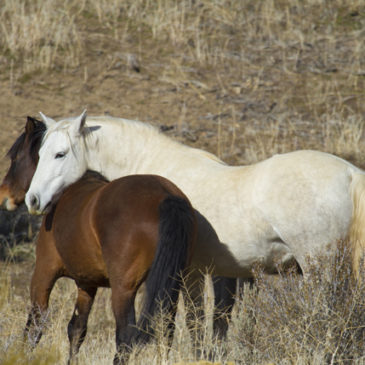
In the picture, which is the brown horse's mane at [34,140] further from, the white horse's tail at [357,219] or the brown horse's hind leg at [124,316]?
the white horse's tail at [357,219]

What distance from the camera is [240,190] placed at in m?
4.30

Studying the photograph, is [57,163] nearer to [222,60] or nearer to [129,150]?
[129,150]

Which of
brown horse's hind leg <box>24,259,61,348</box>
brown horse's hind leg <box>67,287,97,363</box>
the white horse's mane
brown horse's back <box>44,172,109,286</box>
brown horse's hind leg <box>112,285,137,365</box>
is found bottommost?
brown horse's hind leg <box>67,287,97,363</box>

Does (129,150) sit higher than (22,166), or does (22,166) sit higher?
(129,150)

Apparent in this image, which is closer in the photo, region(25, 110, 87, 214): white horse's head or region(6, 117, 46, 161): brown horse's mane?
region(25, 110, 87, 214): white horse's head

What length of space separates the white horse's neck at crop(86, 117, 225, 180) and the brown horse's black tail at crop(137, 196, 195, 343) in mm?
1318

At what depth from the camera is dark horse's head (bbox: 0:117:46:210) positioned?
197 inches

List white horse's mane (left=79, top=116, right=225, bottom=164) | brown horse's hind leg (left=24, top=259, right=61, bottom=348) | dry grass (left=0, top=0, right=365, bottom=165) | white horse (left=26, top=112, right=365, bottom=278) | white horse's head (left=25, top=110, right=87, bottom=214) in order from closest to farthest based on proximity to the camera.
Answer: white horse (left=26, top=112, right=365, bottom=278), brown horse's hind leg (left=24, top=259, right=61, bottom=348), white horse's head (left=25, top=110, right=87, bottom=214), white horse's mane (left=79, top=116, right=225, bottom=164), dry grass (left=0, top=0, right=365, bottom=165)

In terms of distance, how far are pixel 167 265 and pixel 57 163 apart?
1.68m

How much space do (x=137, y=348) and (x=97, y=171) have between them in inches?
75.3

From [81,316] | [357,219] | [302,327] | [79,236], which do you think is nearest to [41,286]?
[81,316]

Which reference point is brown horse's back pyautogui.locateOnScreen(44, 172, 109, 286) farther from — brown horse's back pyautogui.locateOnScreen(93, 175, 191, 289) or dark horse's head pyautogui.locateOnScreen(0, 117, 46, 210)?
dark horse's head pyautogui.locateOnScreen(0, 117, 46, 210)

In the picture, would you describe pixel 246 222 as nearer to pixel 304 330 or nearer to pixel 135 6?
pixel 304 330

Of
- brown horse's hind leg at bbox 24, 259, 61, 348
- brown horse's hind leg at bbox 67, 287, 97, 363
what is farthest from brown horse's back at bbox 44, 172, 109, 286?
brown horse's hind leg at bbox 67, 287, 97, 363
